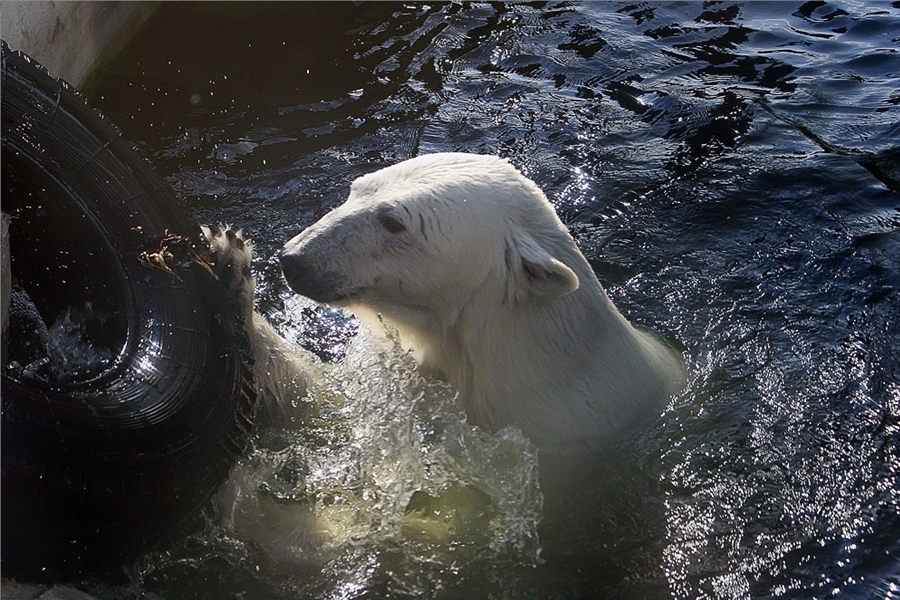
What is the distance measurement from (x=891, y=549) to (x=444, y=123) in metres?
4.20

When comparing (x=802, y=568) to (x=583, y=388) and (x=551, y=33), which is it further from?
(x=551, y=33)

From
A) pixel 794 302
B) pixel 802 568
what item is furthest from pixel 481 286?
pixel 794 302

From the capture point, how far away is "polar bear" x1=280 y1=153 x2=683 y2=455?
10.9 feet

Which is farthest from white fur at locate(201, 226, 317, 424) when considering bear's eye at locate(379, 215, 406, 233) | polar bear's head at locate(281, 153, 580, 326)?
bear's eye at locate(379, 215, 406, 233)

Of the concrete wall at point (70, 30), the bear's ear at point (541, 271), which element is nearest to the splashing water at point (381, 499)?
the bear's ear at point (541, 271)

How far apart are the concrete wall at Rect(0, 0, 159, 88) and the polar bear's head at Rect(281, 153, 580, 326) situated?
3243 mm

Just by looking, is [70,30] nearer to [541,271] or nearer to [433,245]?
[433,245]

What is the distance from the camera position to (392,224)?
332 cm

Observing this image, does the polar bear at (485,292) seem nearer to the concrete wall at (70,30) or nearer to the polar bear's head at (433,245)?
the polar bear's head at (433,245)

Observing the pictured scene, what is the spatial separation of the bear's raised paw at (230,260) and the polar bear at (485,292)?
1.09 ft

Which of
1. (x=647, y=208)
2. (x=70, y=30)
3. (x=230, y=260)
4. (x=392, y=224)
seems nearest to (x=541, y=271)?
(x=392, y=224)

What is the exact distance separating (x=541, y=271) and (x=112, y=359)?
5.36 ft

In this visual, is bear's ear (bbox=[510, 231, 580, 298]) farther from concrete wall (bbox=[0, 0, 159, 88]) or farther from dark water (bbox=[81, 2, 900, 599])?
concrete wall (bbox=[0, 0, 159, 88])

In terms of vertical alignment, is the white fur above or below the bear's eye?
below
